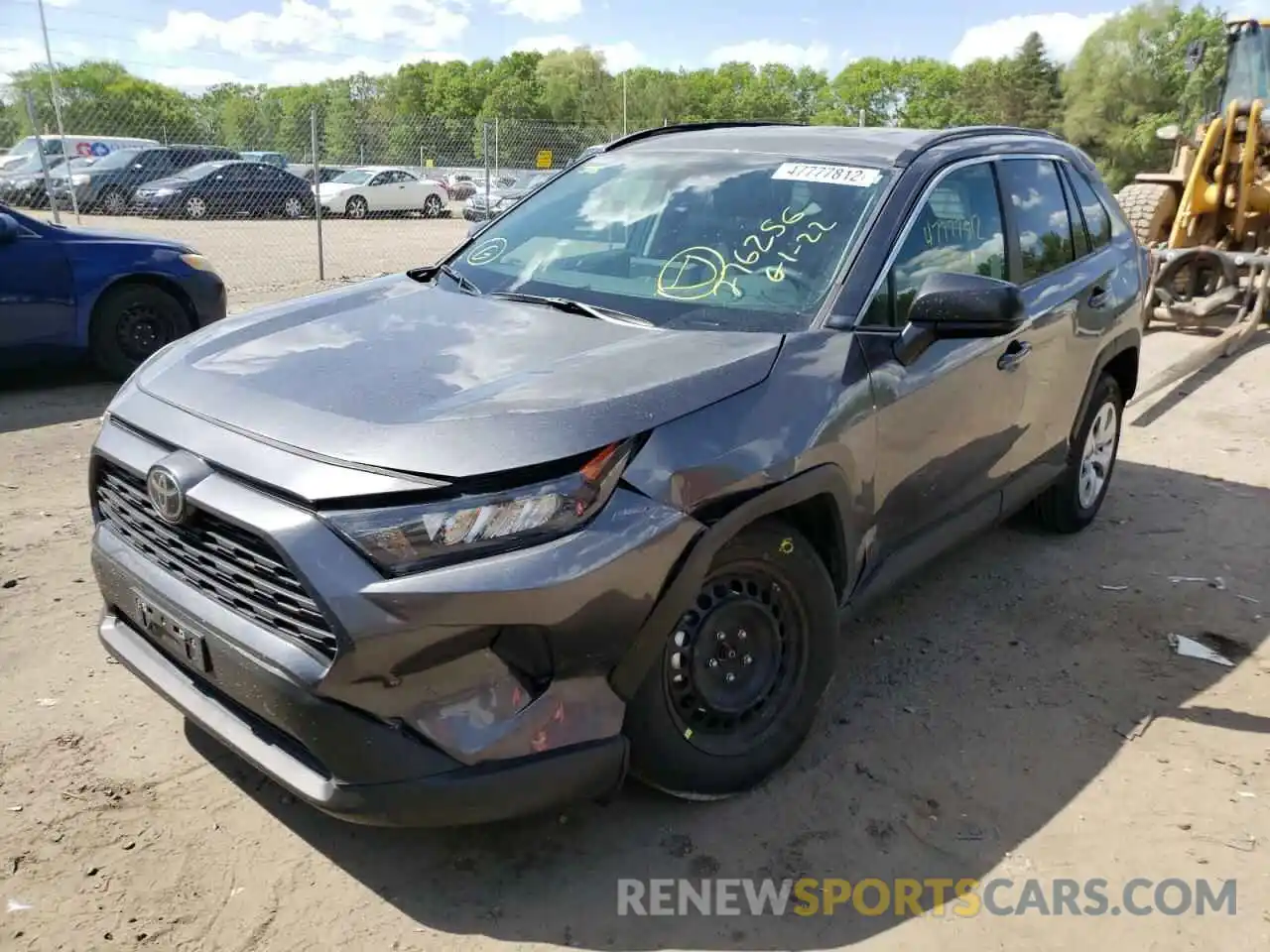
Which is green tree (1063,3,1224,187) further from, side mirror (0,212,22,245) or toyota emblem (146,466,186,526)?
toyota emblem (146,466,186,526)

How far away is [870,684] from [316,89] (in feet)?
242

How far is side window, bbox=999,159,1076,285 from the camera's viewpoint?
407 cm

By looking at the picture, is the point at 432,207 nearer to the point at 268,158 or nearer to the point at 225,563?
the point at 268,158

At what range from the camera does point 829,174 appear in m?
3.47

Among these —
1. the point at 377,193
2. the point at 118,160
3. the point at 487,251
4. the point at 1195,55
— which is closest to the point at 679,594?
the point at 487,251

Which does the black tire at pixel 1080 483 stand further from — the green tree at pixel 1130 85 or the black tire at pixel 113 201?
the green tree at pixel 1130 85

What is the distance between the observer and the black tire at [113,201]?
853 inches

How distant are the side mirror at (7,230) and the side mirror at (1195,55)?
1122cm

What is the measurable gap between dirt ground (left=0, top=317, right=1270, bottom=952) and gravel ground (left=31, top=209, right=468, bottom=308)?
909 cm

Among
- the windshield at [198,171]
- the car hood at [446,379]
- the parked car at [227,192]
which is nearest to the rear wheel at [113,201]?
the parked car at [227,192]

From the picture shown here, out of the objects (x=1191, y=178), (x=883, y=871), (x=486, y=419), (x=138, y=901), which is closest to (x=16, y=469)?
(x=138, y=901)

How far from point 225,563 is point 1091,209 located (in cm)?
408

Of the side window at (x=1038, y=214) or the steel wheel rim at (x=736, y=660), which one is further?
the side window at (x=1038, y=214)

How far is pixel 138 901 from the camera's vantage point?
254cm
